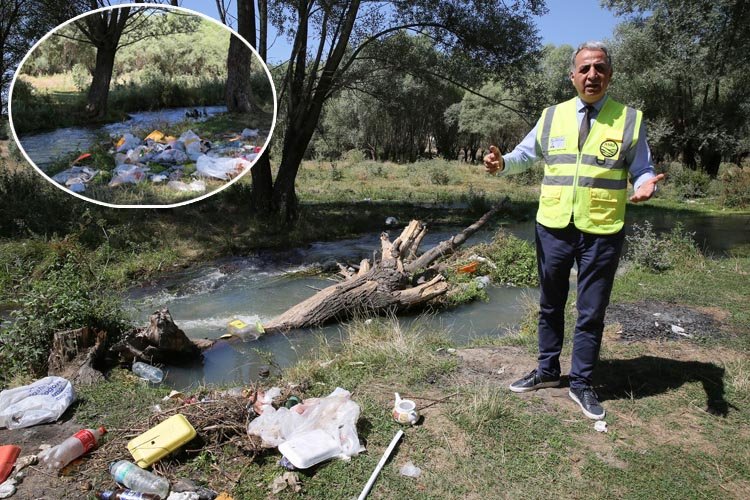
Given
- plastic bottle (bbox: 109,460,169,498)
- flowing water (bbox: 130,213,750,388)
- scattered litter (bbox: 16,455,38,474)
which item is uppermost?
plastic bottle (bbox: 109,460,169,498)

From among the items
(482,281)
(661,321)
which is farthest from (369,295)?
(661,321)

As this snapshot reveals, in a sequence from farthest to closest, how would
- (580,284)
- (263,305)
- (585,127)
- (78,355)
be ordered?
(263,305)
(78,355)
(580,284)
(585,127)

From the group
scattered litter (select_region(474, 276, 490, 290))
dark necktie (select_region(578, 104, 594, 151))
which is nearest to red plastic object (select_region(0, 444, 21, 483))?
dark necktie (select_region(578, 104, 594, 151))

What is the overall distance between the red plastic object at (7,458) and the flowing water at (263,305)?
2.02 meters

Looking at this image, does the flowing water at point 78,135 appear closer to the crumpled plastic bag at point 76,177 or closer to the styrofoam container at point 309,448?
the crumpled plastic bag at point 76,177

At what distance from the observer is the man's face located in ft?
11.5

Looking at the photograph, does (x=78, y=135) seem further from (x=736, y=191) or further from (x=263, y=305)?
(x=736, y=191)

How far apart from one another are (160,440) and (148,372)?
7.43 ft

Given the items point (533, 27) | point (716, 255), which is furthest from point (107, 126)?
point (533, 27)

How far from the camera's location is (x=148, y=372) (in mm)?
5484

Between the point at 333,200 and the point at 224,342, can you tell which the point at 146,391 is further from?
the point at 333,200

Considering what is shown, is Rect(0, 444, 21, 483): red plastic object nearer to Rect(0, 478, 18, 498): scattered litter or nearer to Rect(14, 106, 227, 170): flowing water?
Rect(0, 478, 18, 498): scattered litter

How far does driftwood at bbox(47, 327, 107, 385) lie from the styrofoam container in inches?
91.9

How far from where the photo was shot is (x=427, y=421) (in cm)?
377
